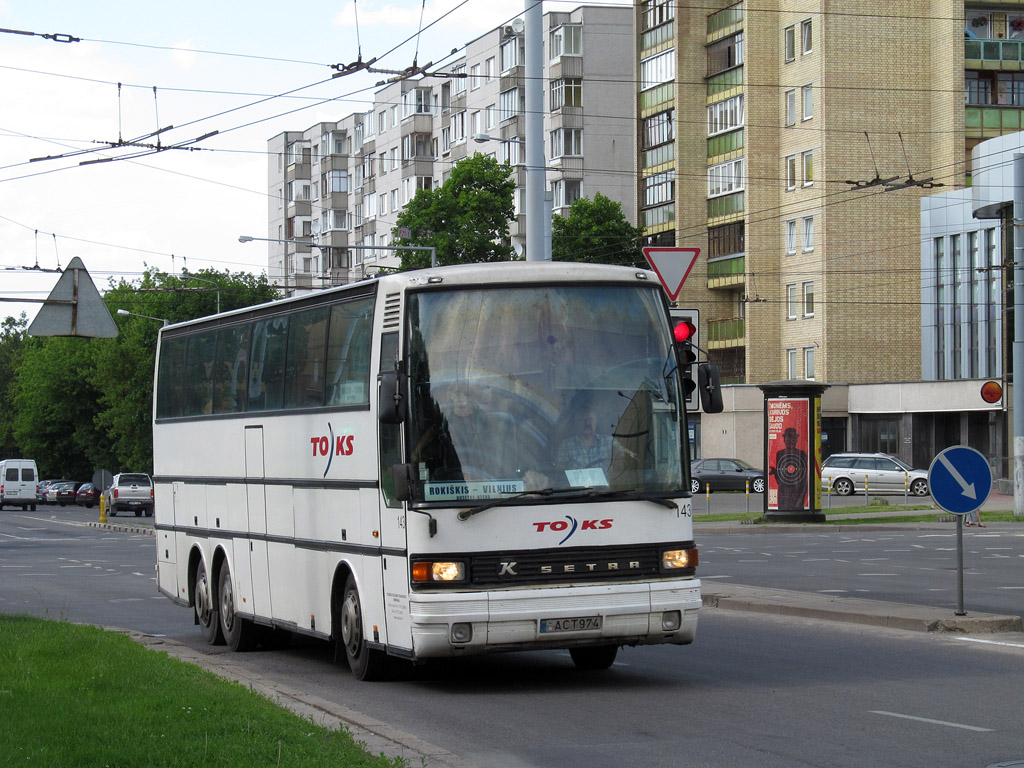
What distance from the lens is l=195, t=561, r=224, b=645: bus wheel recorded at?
15922 millimetres

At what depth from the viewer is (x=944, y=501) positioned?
14.7m

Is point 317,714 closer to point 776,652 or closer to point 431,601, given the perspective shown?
point 431,601

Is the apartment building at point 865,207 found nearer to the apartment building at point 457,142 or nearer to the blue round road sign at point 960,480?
the apartment building at point 457,142

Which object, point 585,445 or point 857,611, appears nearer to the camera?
point 585,445

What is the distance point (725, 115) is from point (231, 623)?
57.7 m

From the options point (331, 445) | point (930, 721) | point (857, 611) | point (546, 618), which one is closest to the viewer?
point (930, 721)

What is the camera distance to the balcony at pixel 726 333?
69.7 m

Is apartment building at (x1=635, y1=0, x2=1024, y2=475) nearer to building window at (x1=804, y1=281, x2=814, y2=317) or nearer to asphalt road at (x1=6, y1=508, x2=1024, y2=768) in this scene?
building window at (x1=804, y1=281, x2=814, y2=317)

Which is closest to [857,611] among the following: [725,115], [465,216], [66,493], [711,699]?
[711,699]

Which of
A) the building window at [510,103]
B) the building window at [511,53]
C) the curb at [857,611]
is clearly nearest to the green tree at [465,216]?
the building window at [510,103]

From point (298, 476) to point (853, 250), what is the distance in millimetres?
53064

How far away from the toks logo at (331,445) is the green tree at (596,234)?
5430cm

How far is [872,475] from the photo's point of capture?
54.0m

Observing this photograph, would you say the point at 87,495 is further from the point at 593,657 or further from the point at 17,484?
the point at 593,657
